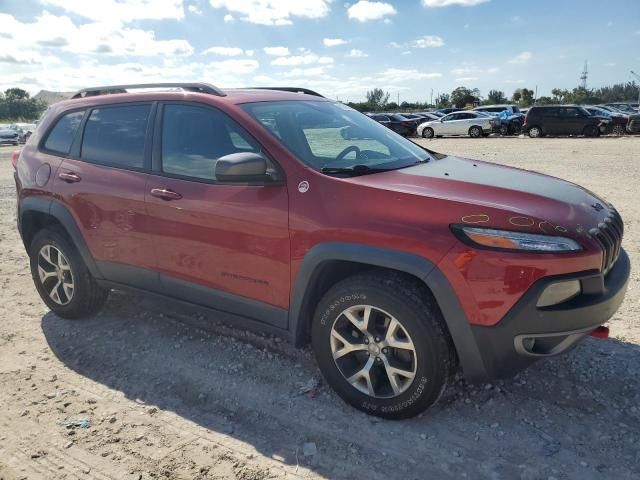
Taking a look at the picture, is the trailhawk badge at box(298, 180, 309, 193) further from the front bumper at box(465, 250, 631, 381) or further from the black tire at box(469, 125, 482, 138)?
the black tire at box(469, 125, 482, 138)

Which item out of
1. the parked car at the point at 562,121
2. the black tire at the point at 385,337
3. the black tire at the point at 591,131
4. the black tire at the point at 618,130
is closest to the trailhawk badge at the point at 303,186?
the black tire at the point at 385,337

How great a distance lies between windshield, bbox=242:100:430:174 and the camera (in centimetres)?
330

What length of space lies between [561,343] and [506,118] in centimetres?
2754

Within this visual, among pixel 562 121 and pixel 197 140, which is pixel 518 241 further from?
pixel 562 121

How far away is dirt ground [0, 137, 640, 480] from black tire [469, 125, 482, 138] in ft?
82.1

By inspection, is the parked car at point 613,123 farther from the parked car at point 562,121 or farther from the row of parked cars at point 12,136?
the row of parked cars at point 12,136

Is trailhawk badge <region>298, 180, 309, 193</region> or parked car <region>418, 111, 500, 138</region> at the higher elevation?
trailhawk badge <region>298, 180, 309, 193</region>

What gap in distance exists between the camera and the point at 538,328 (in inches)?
101

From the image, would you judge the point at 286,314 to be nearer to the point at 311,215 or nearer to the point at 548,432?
the point at 311,215

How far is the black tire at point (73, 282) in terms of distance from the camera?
427 cm

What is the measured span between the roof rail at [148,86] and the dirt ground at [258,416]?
1.81 metres

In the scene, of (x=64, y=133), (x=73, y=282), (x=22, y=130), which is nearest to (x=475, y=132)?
(x=64, y=133)

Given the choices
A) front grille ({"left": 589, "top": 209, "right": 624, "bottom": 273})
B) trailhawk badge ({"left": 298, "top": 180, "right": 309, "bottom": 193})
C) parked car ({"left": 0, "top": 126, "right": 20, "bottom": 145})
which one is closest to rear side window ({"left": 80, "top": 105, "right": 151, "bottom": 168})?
trailhawk badge ({"left": 298, "top": 180, "right": 309, "bottom": 193})

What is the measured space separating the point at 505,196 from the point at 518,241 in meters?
0.36
